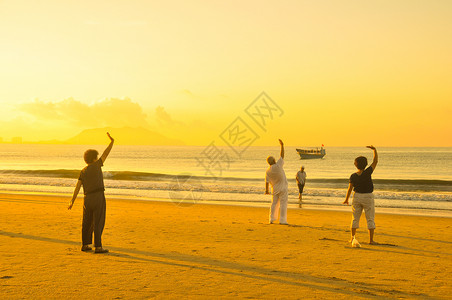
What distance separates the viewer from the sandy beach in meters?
5.55

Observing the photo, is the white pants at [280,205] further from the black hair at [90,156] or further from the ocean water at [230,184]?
the ocean water at [230,184]

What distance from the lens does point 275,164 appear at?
11.4 metres

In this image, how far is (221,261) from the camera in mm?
7309

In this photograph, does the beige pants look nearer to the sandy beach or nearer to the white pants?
the sandy beach

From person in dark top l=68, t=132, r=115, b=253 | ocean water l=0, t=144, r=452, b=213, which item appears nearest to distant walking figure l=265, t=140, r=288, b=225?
person in dark top l=68, t=132, r=115, b=253

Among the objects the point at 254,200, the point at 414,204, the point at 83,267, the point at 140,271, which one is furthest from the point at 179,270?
the point at 414,204

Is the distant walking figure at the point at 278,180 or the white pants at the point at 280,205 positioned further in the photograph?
the white pants at the point at 280,205

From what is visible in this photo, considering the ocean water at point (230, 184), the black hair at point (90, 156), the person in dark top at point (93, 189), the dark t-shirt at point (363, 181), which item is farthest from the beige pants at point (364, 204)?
the ocean water at point (230, 184)

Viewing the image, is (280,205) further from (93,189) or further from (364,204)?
(93,189)

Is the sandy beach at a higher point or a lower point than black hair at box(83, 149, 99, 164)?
lower

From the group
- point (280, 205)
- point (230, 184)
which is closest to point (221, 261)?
point (280, 205)

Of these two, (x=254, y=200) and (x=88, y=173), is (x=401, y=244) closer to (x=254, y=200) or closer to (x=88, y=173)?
(x=88, y=173)

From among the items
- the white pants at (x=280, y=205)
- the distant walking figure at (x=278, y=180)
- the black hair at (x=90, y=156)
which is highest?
the black hair at (x=90, y=156)

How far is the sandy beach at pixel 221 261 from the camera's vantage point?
555 cm
